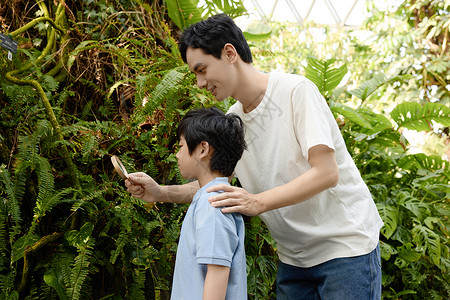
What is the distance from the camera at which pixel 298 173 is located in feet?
5.26

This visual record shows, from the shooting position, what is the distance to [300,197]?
1.44m

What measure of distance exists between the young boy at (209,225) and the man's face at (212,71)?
105 millimetres

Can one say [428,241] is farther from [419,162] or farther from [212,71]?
[212,71]

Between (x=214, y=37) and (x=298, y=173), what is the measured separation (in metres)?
0.58

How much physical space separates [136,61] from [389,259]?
7.45 ft

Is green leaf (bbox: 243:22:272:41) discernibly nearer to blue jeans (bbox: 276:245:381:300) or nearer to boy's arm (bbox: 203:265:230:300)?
blue jeans (bbox: 276:245:381:300)

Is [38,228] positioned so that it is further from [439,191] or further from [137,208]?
[439,191]

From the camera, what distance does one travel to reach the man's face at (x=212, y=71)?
164cm

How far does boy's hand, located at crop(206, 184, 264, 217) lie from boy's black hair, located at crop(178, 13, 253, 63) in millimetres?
515

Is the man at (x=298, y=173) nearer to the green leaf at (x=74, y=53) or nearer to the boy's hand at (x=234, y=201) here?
the boy's hand at (x=234, y=201)

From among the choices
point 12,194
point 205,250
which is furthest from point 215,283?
point 12,194

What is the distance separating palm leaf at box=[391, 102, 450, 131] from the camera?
12.3 ft

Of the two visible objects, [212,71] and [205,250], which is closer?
[205,250]

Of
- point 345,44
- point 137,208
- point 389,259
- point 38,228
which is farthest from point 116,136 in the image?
point 345,44
